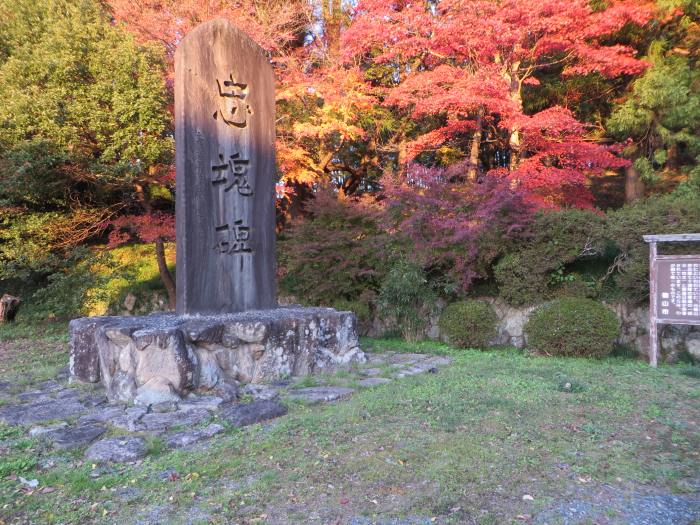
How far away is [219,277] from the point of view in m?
5.73

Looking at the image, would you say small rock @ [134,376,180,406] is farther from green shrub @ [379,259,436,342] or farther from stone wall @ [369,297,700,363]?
stone wall @ [369,297,700,363]

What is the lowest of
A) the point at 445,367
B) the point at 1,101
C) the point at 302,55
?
the point at 445,367

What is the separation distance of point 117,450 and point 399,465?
187cm

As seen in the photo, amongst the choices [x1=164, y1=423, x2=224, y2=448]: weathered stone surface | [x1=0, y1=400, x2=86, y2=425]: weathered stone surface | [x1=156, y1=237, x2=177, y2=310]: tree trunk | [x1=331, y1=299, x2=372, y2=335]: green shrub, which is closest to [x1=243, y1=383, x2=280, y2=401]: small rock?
[x1=164, y1=423, x2=224, y2=448]: weathered stone surface

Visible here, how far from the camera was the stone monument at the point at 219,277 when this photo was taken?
15.3 ft

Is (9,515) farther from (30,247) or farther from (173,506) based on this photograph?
(30,247)

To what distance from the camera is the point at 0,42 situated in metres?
10.1

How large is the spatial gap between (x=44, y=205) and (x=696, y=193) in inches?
516

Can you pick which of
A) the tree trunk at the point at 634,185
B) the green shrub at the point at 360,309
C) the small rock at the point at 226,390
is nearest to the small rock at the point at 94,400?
the small rock at the point at 226,390

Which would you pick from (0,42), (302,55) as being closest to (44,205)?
(0,42)

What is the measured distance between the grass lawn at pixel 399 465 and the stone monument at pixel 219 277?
111 centimetres

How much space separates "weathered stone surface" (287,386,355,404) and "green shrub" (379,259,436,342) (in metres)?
3.64

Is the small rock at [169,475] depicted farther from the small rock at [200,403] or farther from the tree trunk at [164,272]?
the tree trunk at [164,272]

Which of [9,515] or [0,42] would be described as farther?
[0,42]
